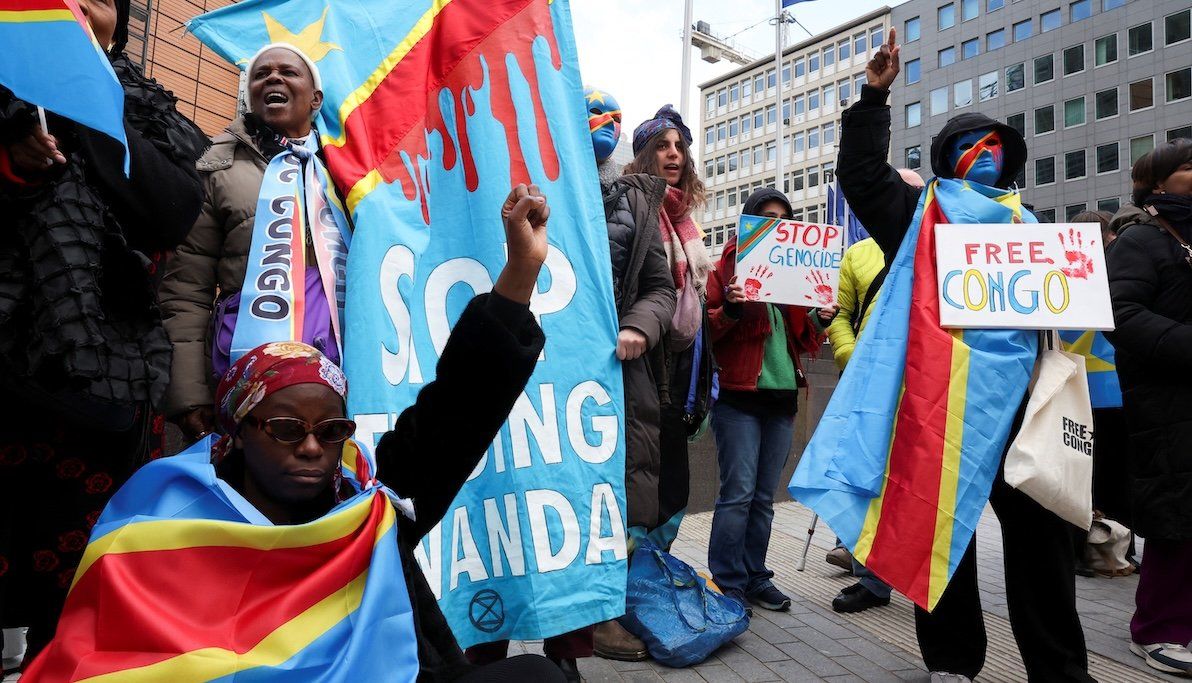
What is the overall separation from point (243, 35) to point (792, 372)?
2830 mm

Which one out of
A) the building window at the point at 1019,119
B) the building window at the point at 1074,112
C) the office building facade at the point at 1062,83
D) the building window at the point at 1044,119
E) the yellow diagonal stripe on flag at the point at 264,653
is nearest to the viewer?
the yellow diagonal stripe on flag at the point at 264,653

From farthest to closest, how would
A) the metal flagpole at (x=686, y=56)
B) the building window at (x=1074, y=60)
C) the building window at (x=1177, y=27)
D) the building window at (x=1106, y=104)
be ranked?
the building window at (x=1074, y=60)
the building window at (x=1106, y=104)
the building window at (x=1177, y=27)
the metal flagpole at (x=686, y=56)

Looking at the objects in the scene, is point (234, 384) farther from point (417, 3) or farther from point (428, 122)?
point (417, 3)

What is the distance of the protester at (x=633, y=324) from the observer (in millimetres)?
2994

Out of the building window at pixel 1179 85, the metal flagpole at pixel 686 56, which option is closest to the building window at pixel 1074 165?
the building window at pixel 1179 85

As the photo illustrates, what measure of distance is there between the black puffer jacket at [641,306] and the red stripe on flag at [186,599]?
5.26 feet

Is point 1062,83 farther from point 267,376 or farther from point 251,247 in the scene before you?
point 267,376

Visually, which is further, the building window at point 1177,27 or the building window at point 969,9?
the building window at point 969,9

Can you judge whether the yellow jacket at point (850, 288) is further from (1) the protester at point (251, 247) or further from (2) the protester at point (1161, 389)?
(1) the protester at point (251, 247)

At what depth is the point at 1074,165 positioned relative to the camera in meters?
42.8

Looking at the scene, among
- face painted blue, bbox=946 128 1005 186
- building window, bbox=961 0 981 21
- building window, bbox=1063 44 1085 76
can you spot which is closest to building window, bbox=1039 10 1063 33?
building window, bbox=1063 44 1085 76

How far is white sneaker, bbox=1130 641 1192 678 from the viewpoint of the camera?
3359 millimetres

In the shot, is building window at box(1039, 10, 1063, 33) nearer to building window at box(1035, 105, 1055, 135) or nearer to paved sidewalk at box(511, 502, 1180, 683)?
building window at box(1035, 105, 1055, 135)

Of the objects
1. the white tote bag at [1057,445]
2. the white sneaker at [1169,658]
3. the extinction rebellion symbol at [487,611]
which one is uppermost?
the white tote bag at [1057,445]
